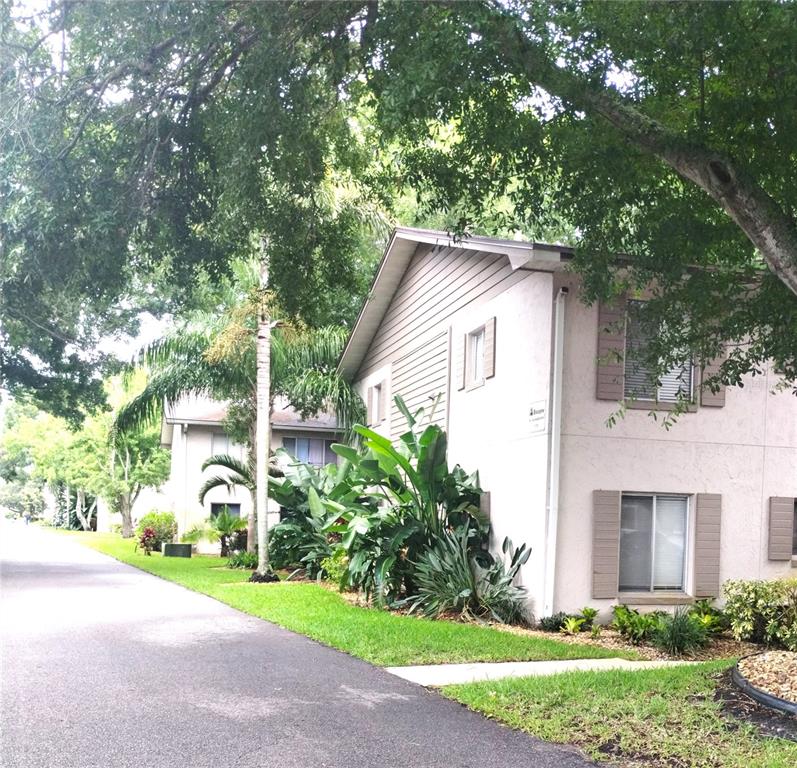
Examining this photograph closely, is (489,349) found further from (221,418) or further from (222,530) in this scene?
(221,418)

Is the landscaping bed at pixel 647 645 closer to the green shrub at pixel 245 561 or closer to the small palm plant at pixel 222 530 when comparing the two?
the green shrub at pixel 245 561

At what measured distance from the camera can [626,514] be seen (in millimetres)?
13180

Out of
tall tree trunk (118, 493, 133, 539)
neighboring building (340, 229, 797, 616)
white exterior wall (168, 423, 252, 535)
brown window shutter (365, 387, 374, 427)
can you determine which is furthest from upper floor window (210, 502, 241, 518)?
tall tree trunk (118, 493, 133, 539)

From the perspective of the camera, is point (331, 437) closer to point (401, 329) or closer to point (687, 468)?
point (401, 329)

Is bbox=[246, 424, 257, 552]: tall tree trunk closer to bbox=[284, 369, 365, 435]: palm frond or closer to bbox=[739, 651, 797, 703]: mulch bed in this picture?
bbox=[284, 369, 365, 435]: palm frond

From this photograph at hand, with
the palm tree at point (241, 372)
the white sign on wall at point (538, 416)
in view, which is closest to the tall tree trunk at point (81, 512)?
the palm tree at point (241, 372)

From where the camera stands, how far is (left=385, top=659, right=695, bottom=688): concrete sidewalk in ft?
28.9

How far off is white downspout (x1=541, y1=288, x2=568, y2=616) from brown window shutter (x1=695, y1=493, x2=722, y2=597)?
7.07 feet

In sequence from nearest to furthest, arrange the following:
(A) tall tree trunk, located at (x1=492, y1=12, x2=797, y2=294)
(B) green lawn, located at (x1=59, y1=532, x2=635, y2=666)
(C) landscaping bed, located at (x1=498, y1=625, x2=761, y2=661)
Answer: (A) tall tree trunk, located at (x1=492, y1=12, x2=797, y2=294), (B) green lawn, located at (x1=59, y1=532, x2=635, y2=666), (C) landscaping bed, located at (x1=498, y1=625, x2=761, y2=661)

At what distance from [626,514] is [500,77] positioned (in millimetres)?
6985

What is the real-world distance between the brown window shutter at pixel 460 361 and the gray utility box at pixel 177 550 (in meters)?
15.6

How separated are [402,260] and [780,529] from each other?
9392mm

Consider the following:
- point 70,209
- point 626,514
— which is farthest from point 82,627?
point 626,514

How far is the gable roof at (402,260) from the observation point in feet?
40.1
